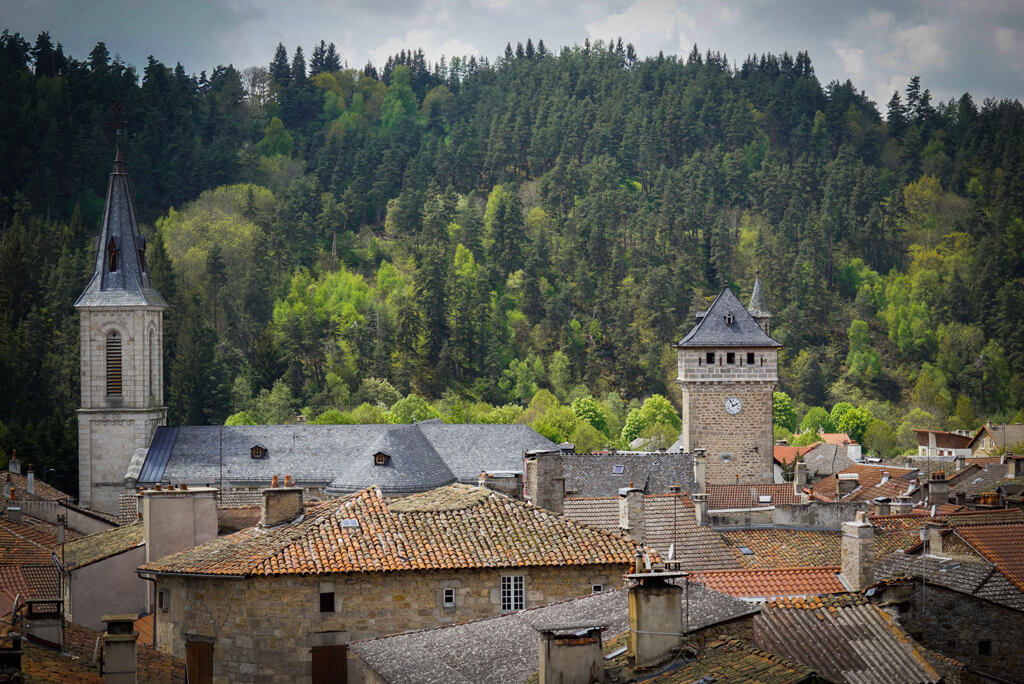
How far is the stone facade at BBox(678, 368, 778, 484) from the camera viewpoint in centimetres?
5816

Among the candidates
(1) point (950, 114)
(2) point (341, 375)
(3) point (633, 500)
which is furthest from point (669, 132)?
(3) point (633, 500)

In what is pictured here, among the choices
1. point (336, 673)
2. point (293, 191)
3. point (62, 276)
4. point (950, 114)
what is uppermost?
point (950, 114)

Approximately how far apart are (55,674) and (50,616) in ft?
11.9

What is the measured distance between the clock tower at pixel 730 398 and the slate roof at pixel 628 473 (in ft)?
3.33

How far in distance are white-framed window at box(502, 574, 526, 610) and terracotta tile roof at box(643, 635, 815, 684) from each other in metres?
7.41

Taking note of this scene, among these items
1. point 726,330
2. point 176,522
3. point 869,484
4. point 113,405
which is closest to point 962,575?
point 176,522

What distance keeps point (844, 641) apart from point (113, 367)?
50.0 meters

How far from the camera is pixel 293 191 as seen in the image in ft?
490

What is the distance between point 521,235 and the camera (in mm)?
141750

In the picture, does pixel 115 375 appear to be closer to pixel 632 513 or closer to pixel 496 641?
pixel 632 513

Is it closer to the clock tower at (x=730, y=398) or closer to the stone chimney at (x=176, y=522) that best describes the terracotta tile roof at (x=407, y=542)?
the stone chimney at (x=176, y=522)

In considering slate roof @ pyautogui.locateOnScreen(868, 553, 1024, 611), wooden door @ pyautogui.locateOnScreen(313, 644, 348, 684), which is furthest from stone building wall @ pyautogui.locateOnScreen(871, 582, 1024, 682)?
wooden door @ pyautogui.locateOnScreen(313, 644, 348, 684)

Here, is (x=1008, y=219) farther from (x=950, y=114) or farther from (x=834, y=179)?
(x=950, y=114)

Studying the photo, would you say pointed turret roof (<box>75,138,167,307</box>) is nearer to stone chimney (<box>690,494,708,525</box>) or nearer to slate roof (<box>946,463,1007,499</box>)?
slate roof (<box>946,463,1007,499</box>)
